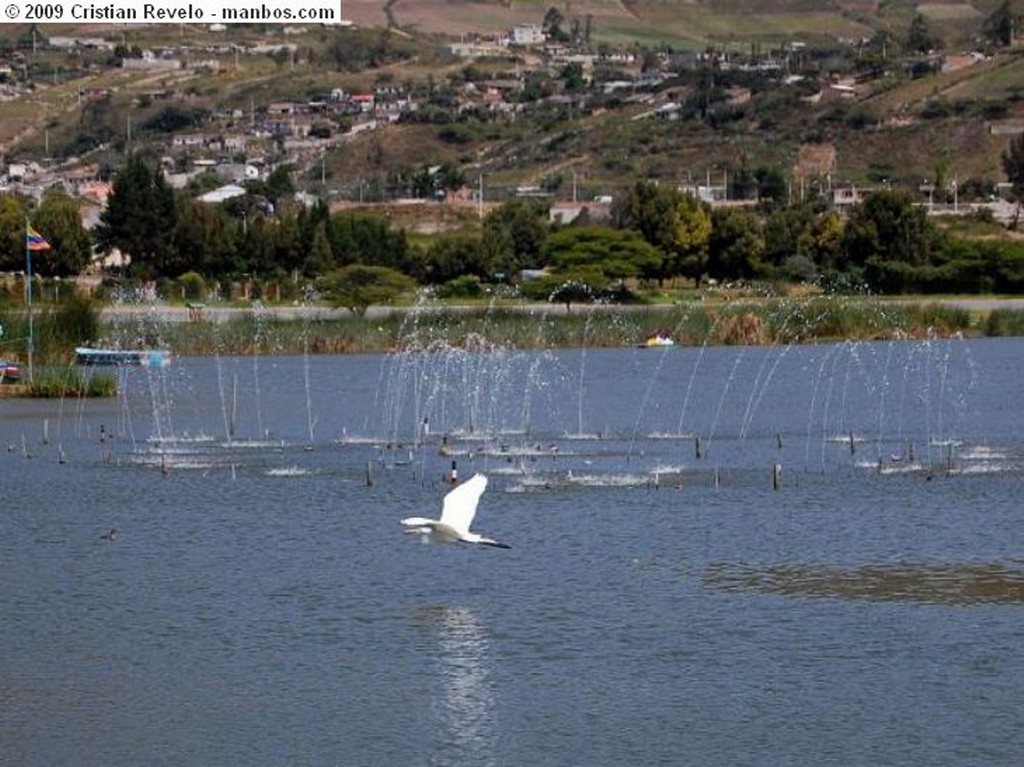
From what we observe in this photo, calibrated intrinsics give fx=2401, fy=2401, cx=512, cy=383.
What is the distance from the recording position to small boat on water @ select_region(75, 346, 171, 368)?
57.6 m

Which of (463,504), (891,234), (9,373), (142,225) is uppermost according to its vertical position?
(463,504)

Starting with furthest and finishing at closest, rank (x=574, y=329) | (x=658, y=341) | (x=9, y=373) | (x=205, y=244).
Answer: (x=205, y=244) → (x=574, y=329) → (x=658, y=341) → (x=9, y=373)

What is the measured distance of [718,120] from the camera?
161m

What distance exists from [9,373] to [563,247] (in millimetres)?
38233

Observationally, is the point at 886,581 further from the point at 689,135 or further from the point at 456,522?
the point at 689,135

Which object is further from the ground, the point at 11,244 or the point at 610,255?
the point at 11,244

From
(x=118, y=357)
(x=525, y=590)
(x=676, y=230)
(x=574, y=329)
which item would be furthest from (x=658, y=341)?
(x=525, y=590)

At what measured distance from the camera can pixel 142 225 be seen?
9419cm

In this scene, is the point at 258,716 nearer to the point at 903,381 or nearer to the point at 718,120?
the point at 903,381

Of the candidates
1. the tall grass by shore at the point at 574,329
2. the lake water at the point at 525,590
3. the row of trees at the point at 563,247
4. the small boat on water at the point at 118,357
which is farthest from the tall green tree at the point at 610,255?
the lake water at the point at 525,590

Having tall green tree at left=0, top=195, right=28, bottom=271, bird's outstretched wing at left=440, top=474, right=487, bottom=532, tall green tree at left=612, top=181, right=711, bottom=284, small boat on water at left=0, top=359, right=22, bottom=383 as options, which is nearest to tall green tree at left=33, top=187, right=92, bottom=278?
tall green tree at left=0, top=195, right=28, bottom=271

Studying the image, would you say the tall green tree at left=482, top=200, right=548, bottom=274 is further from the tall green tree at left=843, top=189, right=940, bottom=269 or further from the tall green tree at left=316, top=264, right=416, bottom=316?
the tall green tree at left=843, top=189, right=940, bottom=269

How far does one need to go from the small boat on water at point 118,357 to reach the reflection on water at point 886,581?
33111 mm

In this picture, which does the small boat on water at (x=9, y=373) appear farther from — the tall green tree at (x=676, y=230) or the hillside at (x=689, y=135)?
the hillside at (x=689, y=135)
